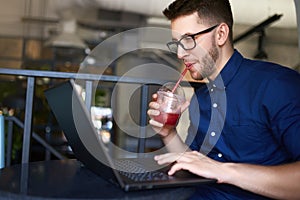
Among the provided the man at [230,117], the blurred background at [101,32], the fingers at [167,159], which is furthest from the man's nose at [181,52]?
the blurred background at [101,32]

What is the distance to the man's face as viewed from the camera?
119 centimetres

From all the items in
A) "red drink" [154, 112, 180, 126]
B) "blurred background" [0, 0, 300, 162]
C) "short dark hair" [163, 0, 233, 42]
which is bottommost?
"red drink" [154, 112, 180, 126]

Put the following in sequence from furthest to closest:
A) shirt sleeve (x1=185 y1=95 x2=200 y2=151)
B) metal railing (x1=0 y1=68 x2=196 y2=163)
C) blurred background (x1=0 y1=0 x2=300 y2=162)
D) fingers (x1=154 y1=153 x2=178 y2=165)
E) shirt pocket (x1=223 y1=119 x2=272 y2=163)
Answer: blurred background (x1=0 y1=0 x2=300 y2=162) < metal railing (x1=0 y1=68 x2=196 y2=163) < shirt sleeve (x1=185 y1=95 x2=200 y2=151) < shirt pocket (x1=223 y1=119 x2=272 y2=163) < fingers (x1=154 y1=153 x2=178 y2=165)

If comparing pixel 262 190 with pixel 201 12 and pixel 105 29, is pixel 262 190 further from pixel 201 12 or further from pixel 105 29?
pixel 105 29

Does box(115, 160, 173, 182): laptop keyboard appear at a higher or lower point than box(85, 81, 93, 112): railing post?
lower

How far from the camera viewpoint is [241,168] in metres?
0.92

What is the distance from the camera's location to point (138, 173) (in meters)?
0.93

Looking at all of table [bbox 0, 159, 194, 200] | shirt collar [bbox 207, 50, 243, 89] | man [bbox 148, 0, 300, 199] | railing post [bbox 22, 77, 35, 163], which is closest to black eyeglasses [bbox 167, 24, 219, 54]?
man [bbox 148, 0, 300, 199]

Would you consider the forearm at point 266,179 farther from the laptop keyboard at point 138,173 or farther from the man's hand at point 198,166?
the laptop keyboard at point 138,173

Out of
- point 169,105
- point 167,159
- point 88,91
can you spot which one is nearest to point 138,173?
point 167,159

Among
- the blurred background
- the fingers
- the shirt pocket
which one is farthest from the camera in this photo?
the blurred background

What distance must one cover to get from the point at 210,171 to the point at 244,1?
4.99 metres

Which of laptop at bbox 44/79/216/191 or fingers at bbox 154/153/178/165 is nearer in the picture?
laptop at bbox 44/79/216/191

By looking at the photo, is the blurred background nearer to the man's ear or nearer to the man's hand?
the man's ear
